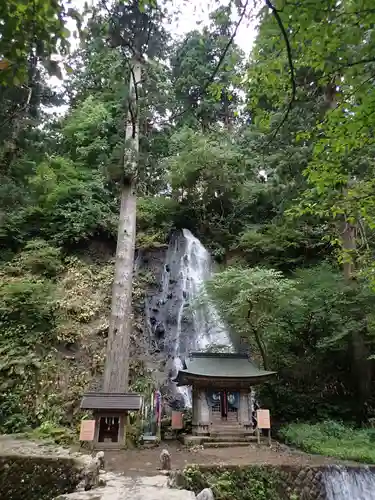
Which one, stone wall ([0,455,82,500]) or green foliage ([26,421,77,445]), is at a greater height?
green foliage ([26,421,77,445])

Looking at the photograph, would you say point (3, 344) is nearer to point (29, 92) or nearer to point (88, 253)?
point (88, 253)

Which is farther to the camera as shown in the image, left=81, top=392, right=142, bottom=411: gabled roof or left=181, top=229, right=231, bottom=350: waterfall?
left=181, top=229, right=231, bottom=350: waterfall

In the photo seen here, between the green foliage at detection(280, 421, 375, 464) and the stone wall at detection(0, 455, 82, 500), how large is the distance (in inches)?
226

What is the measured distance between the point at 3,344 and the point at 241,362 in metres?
6.97

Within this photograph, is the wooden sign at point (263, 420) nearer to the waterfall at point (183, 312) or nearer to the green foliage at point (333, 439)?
the green foliage at point (333, 439)

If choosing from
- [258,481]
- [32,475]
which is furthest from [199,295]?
[32,475]

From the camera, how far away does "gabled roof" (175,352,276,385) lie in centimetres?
956

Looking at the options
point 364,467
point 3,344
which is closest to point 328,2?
point 364,467

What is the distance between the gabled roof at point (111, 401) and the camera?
811 centimetres

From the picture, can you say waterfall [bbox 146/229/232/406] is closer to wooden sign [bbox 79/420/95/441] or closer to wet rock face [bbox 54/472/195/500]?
wooden sign [bbox 79/420/95/441]

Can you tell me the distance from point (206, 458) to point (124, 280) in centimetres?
473

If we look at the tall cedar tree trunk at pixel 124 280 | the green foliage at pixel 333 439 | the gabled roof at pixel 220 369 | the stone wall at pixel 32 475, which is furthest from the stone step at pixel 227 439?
the stone wall at pixel 32 475

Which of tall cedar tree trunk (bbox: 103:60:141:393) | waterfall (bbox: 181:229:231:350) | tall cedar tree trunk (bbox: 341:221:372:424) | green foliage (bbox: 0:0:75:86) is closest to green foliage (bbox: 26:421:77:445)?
tall cedar tree trunk (bbox: 103:60:141:393)

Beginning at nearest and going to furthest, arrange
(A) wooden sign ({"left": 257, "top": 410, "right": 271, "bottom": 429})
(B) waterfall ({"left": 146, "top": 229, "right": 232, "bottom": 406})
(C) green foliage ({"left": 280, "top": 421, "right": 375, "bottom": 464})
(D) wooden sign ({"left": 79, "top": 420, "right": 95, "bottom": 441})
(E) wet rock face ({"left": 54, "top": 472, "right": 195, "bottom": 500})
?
(E) wet rock face ({"left": 54, "top": 472, "right": 195, "bottom": 500}) → (D) wooden sign ({"left": 79, "top": 420, "right": 95, "bottom": 441}) → (C) green foliage ({"left": 280, "top": 421, "right": 375, "bottom": 464}) → (A) wooden sign ({"left": 257, "top": 410, "right": 271, "bottom": 429}) → (B) waterfall ({"left": 146, "top": 229, "right": 232, "bottom": 406})
